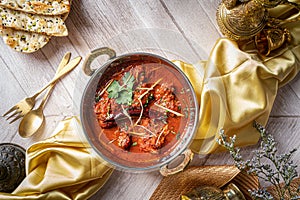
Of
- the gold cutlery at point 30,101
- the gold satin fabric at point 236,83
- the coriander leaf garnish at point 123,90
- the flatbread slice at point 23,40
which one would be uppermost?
the flatbread slice at point 23,40

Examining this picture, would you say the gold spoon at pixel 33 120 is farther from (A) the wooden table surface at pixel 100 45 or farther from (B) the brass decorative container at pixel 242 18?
(B) the brass decorative container at pixel 242 18

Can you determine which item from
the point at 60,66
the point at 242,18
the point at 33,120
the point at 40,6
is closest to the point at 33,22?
the point at 40,6

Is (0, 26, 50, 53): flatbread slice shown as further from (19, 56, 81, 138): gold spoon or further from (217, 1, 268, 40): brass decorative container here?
(217, 1, 268, 40): brass decorative container

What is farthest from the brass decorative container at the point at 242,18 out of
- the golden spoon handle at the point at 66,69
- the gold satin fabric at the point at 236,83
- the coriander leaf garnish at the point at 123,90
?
the golden spoon handle at the point at 66,69

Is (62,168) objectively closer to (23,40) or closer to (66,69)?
(66,69)

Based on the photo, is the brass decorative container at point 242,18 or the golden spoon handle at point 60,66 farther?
the golden spoon handle at point 60,66

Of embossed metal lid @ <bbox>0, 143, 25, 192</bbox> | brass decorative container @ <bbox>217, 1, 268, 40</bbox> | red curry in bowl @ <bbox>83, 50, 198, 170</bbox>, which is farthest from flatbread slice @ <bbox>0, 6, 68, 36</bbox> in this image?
brass decorative container @ <bbox>217, 1, 268, 40</bbox>

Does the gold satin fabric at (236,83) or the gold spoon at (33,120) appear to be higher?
the gold spoon at (33,120)
